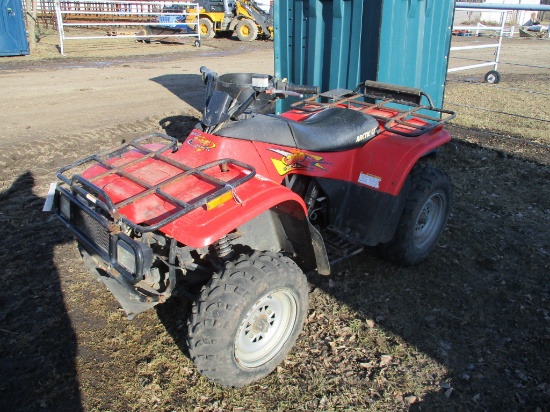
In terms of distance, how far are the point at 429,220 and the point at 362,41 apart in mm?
2579

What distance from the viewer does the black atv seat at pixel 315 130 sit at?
301 centimetres

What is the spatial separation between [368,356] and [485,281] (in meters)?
1.40

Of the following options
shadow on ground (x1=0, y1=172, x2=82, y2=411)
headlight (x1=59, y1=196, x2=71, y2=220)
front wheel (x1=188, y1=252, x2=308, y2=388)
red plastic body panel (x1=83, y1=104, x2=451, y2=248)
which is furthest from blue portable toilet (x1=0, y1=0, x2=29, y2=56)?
front wheel (x1=188, y1=252, x2=308, y2=388)

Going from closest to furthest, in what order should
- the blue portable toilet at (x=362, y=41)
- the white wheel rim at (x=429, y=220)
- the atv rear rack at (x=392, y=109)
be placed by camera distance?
the atv rear rack at (x=392, y=109), the white wheel rim at (x=429, y=220), the blue portable toilet at (x=362, y=41)

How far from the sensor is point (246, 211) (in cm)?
249

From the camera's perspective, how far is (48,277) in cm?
381

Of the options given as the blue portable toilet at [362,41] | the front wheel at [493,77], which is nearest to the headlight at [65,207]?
the blue portable toilet at [362,41]

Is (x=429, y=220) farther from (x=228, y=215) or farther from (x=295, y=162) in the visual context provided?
(x=228, y=215)

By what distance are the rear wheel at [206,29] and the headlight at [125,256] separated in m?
19.9

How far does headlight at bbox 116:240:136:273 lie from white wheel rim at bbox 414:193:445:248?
2.42 meters

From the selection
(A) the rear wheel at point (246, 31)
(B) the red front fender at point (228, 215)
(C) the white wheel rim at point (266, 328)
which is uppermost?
(A) the rear wheel at point (246, 31)

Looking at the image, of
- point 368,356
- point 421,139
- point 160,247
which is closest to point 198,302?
point 160,247

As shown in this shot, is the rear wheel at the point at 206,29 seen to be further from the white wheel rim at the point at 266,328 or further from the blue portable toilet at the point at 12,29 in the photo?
the white wheel rim at the point at 266,328

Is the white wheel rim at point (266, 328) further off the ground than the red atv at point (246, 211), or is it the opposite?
the red atv at point (246, 211)
